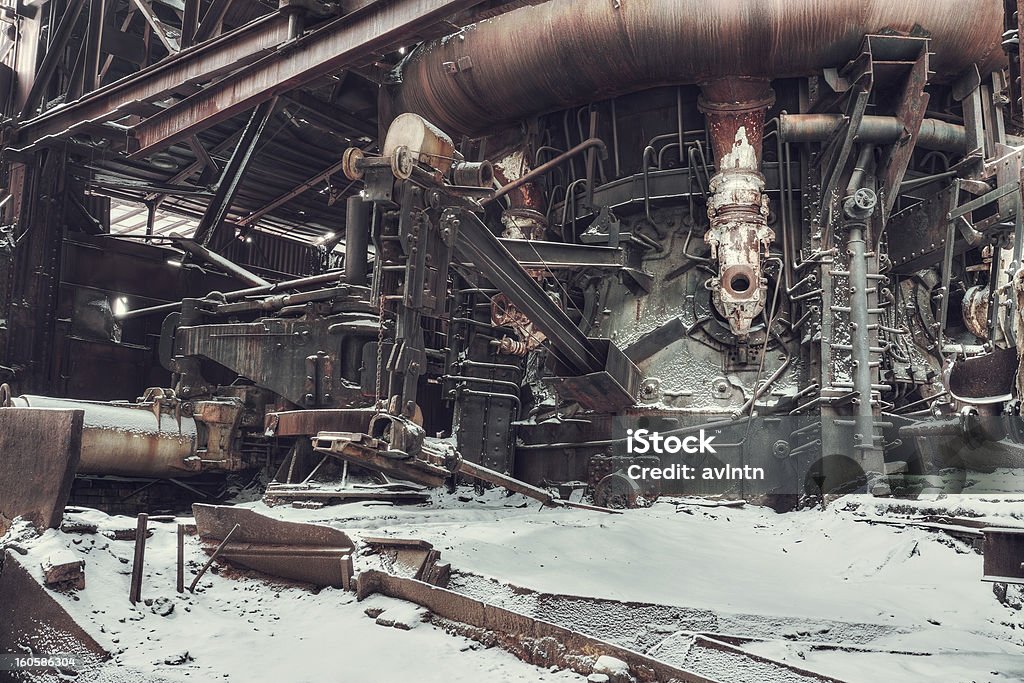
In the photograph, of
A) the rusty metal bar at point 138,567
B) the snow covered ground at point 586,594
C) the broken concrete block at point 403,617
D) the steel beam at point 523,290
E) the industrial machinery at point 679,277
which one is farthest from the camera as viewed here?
the industrial machinery at point 679,277

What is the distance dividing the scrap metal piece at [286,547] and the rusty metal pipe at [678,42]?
5.86 m

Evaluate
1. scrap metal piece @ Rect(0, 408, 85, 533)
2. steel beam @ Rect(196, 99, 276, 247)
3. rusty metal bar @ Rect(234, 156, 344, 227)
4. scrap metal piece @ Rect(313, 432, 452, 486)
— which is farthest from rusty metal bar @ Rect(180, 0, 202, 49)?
scrap metal piece @ Rect(0, 408, 85, 533)

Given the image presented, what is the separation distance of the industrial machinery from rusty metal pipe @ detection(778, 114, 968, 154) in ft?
0.08

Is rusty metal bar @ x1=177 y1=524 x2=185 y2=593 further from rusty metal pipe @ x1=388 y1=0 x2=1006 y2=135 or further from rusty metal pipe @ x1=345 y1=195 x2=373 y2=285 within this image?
rusty metal pipe @ x1=388 y1=0 x2=1006 y2=135

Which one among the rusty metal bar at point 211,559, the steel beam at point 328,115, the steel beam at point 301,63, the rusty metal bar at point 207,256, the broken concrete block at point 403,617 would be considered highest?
the steel beam at point 328,115

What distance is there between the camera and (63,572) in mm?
4293

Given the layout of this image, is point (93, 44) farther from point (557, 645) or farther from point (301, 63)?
point (557, 645)

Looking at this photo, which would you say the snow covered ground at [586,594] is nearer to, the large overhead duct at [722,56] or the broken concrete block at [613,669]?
the broken concrete block at [613,669]

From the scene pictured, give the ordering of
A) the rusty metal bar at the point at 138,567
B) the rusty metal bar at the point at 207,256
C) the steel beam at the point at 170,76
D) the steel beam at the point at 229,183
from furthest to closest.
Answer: the steel beam at the point at 229,183, the rusty metal bar at the point at 207,256, the steel beam at the point at 170,76, the rusty metal bar at the point at 138,567

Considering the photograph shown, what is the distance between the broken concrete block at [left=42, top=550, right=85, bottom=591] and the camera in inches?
168

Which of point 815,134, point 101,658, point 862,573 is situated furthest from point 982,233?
point 101,658

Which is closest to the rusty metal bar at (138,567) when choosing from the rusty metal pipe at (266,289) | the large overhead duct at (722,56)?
the rusty metal pipe at (266,289)

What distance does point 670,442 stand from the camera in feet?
29.1

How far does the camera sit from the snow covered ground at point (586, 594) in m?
3.75
